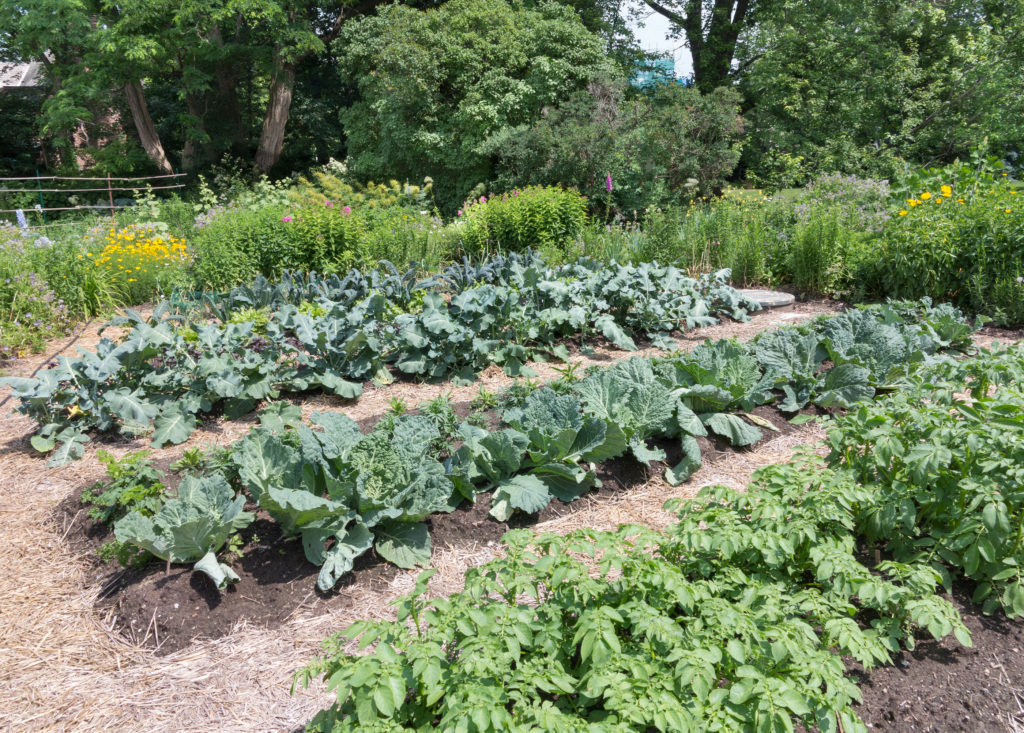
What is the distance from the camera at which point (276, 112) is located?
63.5 ft

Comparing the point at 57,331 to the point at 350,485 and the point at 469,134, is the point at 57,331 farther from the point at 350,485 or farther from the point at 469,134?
the point at 469,134

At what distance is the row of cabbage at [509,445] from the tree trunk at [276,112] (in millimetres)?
17733

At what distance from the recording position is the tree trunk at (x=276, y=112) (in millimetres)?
18906

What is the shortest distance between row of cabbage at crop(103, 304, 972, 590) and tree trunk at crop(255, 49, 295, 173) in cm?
1773

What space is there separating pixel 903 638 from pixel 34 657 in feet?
10.7

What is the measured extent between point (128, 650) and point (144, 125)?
783 inches

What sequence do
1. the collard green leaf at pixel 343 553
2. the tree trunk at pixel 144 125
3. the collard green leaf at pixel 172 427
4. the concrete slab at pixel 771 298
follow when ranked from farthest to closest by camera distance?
1. the tree trunk at pixel 144 125
2. the concrete slab at pixel 771 298
3. the collard green leaf at pixel 172 427
4. the collard green leaf at pixel 343 553

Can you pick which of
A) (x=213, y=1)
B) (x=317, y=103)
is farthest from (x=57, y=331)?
(x=317, y=103)

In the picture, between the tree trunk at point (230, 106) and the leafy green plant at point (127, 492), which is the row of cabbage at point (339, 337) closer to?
the leafy green plant at point (127, 492)

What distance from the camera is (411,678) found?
1.75 m

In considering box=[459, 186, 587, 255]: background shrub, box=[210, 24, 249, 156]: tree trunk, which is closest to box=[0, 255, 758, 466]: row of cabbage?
box=[459, 186, 587, 255]: background shrub

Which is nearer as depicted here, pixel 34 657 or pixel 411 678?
pixel 411 678

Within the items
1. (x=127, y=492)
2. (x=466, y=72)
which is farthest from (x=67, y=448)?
(x=466, y=72)

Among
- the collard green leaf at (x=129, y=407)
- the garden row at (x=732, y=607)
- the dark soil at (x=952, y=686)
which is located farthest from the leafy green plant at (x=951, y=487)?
the collard green leaf at (x=129, y=407)
